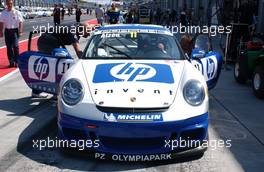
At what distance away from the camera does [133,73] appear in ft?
16.3

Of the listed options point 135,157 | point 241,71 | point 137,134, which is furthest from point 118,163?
point 241,71

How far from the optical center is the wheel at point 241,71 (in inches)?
364

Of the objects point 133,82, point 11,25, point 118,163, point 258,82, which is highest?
point 11,25

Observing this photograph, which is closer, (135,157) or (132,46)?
(135,157)

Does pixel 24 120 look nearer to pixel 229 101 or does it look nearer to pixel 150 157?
pixel 150 157

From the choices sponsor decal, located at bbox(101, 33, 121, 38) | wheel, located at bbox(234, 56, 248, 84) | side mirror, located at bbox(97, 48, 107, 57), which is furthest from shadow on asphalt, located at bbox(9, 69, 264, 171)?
wheel, located at bbox(234, 56, 248, 84)

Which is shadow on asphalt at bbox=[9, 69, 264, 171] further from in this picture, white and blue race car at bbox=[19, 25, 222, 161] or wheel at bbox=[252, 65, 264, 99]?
wheel at bbox=[252, 65, 264, 99]

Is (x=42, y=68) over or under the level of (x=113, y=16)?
under

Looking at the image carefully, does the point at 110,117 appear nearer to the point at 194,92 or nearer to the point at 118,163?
the point at 118,163

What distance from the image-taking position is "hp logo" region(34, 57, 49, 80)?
22.4 feet

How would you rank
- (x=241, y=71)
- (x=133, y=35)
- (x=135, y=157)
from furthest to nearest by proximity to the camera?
(x=241, y=71)
(x=133, y=35)
(x=135, y=157)

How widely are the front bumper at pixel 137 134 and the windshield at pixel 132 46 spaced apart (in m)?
1.36

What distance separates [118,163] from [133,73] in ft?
3.42

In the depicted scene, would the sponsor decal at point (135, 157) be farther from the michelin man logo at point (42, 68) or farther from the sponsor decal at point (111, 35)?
the michelin man logo at point (42, 68)
